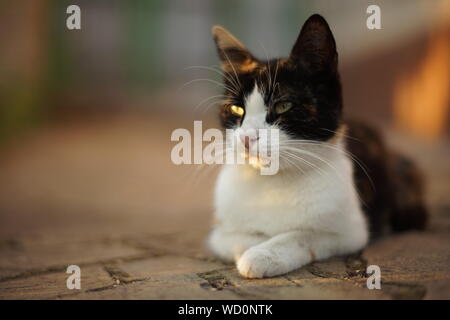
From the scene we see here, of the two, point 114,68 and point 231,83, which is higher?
point 114,68

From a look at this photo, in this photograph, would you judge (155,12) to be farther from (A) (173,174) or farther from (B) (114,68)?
(A) (173,174)

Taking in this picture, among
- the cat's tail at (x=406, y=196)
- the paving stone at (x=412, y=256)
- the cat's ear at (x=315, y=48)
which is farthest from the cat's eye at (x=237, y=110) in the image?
the cat's tail at (x=406, y=196)

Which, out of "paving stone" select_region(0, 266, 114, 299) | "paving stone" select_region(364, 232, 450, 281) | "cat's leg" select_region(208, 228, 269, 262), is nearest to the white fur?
"cat's leg" select_region(208, 228, 269, 262)

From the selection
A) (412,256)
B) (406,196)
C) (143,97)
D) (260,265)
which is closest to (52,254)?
(260,265)

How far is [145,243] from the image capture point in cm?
205

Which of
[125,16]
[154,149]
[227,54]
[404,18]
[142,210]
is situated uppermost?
[125,16]

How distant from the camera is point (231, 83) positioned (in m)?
1.64

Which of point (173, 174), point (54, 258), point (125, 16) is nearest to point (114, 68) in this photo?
point (125, 16)

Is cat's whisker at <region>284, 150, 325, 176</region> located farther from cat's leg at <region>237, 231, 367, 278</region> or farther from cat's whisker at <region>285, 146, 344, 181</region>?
cat's leg at <region>237, 231, 367, 278</region>

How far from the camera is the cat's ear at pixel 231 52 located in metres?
1.71

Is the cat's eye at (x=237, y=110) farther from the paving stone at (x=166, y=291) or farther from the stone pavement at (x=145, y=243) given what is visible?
the paving stone at (x=166, y=291)

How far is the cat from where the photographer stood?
4.77 ft

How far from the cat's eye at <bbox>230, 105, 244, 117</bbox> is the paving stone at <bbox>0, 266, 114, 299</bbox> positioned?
671 mm

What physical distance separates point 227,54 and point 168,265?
807 mm
